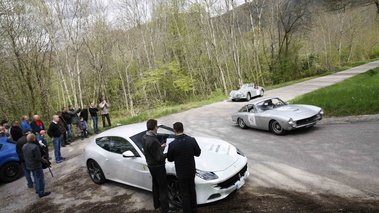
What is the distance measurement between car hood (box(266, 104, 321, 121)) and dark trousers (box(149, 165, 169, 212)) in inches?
227

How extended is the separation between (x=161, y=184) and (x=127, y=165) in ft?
4.70

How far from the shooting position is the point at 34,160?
6.46m

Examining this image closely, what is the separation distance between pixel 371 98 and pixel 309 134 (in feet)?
16.1

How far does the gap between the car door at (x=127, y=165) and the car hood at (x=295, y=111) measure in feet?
18.7

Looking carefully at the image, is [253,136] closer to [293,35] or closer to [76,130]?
[76,130]

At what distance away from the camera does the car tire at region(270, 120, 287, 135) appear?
8891mm

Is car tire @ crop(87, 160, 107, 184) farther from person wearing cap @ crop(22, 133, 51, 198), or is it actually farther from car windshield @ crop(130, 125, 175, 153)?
car windshield @ crop(130, 125, 175, 153)

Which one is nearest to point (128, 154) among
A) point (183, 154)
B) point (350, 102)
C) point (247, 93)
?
point (183, 154)

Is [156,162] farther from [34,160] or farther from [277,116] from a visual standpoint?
[277,116]

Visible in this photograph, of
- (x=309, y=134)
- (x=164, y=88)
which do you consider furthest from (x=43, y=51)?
(x=309, y=134)

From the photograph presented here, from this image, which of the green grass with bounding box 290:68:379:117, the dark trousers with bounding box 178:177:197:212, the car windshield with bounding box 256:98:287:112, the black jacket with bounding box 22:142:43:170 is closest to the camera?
the dark trousers with bounding box 178:177:197:212

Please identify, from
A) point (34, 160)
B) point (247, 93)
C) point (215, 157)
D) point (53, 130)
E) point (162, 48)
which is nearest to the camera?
point (215, 157)

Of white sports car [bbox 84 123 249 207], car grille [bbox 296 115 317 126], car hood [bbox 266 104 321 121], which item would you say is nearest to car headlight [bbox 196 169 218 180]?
white sports car [bbox 84 123 249 207]

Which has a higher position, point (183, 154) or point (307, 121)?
point (183, 154)
